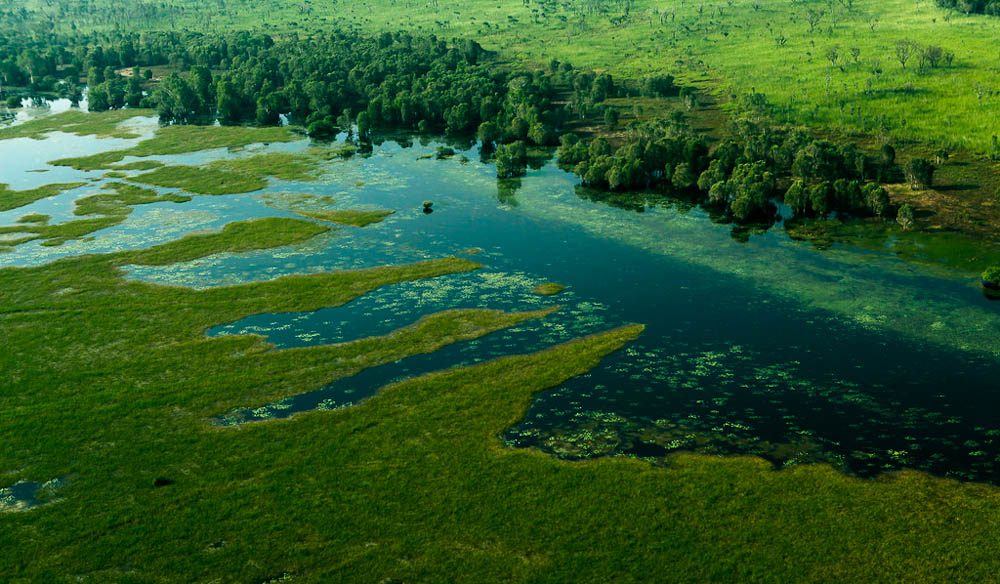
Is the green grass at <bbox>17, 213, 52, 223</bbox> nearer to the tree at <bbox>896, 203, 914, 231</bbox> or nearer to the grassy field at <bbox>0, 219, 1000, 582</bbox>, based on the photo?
the grassy field at <bbox>0, 219, 1000, 582</bbox>

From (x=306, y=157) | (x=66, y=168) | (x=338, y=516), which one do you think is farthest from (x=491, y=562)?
(x=66, y=168)

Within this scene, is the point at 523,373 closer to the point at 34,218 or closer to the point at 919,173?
the point at 919,173

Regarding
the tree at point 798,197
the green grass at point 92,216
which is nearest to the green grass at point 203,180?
the green grass at point 92,216

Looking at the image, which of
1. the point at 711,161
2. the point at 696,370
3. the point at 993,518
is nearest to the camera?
the point at 993,518

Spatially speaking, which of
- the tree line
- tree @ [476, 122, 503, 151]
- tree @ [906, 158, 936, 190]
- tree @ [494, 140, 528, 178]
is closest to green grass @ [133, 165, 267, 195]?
tree @ [494, 140, 528, 178]

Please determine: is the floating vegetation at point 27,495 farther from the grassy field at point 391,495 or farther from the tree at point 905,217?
the tree at point 905,217

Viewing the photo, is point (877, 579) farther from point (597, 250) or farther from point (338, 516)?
point (597, 250)
